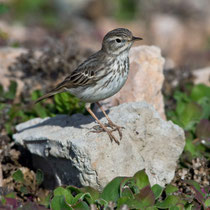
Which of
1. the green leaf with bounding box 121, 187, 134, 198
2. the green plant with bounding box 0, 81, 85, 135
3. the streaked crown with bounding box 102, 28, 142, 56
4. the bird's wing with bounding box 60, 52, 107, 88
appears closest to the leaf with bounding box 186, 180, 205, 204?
the green leaf with bounding box 121, 187, 134, 198

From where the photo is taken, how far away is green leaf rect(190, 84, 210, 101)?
31.1 feet

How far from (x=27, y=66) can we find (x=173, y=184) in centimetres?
473

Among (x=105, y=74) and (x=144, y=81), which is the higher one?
(x=105, y=74)

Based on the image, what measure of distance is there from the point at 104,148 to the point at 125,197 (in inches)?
39.5

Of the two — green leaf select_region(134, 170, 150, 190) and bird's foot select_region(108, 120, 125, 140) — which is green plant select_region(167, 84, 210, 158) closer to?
bird's foot select_region(108, 120, 125, 140)

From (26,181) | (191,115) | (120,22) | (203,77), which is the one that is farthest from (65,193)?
(120,22)

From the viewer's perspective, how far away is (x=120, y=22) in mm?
20375

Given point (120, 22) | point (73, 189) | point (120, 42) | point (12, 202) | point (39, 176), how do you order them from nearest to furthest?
1. point (12, 202)
2. point (73, 189)
3. point (39, 176)
4. point (120, 42)
5. point (120, 22)

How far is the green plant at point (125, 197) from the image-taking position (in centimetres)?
567

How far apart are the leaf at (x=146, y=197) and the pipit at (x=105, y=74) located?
3.50 ft

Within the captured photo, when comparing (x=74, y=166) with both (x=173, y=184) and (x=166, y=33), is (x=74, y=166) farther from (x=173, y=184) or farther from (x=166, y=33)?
(x=166, y=33)

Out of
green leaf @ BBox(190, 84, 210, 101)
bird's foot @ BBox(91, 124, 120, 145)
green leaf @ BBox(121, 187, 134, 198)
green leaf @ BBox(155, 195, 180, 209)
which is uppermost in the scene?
bird's foot @ BBox(91, 124, 120, 145)

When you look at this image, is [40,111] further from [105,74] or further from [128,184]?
[128,184]

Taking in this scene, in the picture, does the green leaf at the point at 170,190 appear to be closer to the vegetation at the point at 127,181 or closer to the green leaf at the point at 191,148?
the vegetation at the point at 127,181
